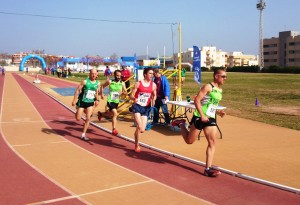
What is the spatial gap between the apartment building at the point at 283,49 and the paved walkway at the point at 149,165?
10592 cm

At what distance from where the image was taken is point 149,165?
22.1ft

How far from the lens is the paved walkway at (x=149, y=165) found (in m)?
5.05

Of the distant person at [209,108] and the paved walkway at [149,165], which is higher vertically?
the distant person at [209,108]

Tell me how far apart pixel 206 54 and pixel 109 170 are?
16454 centimetres

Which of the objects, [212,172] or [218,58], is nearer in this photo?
[212,172]

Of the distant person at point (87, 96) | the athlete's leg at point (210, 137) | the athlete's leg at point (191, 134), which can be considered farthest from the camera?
the distant person at point (87, 96)

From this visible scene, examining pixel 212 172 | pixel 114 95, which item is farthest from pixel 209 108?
pixel 114 95

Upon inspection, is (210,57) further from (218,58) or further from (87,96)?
(87,96)

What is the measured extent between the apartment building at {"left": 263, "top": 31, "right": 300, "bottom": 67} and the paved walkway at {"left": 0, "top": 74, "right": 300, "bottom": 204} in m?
106

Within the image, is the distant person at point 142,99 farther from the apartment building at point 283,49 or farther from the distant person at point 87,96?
the apartment building at point 283,49

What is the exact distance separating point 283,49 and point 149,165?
117796mm

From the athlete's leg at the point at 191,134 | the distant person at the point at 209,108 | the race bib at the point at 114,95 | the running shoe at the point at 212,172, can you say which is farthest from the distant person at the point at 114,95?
the running shoe at the point at 212,172

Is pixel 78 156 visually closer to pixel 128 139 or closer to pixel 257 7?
pixel 128 139

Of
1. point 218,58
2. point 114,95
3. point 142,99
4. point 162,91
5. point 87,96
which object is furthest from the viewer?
point 218,58
